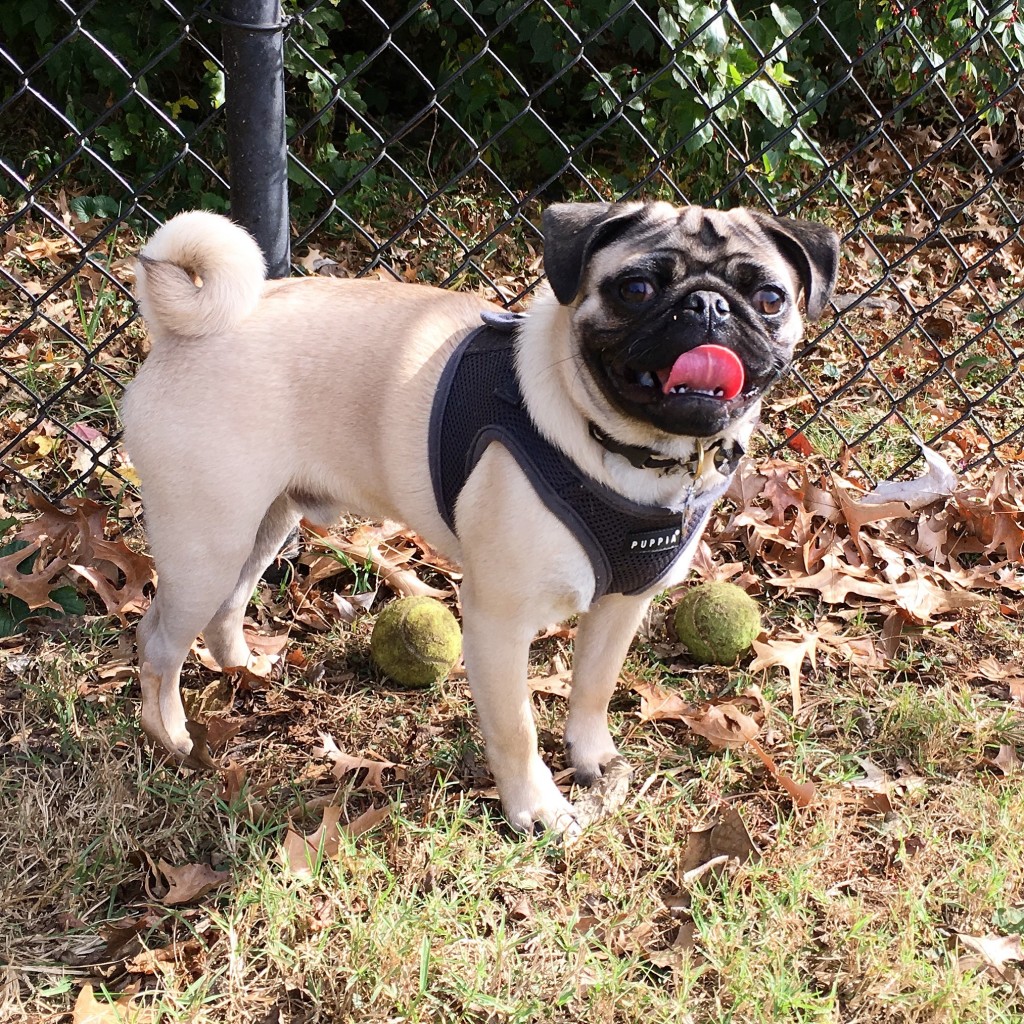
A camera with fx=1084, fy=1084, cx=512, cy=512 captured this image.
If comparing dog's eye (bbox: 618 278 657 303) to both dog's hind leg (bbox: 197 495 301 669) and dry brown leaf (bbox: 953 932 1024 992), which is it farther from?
dry brown leaf (bbox: 953 932 1024 992)

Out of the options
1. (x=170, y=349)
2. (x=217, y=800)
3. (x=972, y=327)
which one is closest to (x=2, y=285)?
(x=170, y=349)

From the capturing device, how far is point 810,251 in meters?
2.34

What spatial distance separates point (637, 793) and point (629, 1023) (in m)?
0.69

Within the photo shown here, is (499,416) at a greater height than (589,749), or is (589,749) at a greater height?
(499,416)

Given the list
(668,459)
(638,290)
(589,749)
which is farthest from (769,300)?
(589,749)

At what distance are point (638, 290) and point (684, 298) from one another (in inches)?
3.9

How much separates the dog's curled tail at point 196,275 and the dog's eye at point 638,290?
0.89 meters

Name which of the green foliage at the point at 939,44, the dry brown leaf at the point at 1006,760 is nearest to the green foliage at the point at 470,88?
the green foliage at the point at 939,44

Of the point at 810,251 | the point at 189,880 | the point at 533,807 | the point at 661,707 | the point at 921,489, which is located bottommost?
the point at 189,880

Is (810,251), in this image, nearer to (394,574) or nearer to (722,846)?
(722,846)

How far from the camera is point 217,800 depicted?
258 centimetres

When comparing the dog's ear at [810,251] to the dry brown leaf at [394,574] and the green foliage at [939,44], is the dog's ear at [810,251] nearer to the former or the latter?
the dry brown leaf at [394,574]

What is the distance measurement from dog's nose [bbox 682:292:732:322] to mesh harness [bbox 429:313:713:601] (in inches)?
16.7

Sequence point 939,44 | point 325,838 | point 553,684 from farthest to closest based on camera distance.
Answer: point 939,44, point 553,684, point 325,838
